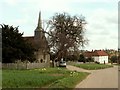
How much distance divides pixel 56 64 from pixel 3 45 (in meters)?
26.3

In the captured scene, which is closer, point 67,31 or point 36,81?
point 36,81

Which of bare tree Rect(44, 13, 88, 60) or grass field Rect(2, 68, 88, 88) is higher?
bare tree Rect(44, 13, 88, 60)

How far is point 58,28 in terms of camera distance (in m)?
80.2

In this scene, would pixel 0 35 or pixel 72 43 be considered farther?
pixel 72 43

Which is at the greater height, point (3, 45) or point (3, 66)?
point (3, 45)

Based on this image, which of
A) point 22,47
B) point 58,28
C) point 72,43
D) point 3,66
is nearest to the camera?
point 3,66

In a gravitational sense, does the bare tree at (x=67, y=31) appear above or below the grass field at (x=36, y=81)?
above

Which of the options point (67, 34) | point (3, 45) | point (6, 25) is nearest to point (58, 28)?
point (67, 34)

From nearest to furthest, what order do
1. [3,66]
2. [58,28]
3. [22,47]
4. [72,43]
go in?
1. [3,66]
2. [22,47]
3. [72,43]
4. [58,28]

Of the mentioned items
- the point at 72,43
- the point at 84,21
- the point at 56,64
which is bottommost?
the point at 56,64

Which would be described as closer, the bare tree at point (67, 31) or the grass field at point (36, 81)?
the grass field at point (36, 81)

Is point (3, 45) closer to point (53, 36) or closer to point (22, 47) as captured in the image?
point (22, 47)

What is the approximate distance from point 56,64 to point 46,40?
20.9ft

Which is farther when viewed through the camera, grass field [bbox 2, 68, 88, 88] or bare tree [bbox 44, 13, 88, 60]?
bare tree [bbox 44, 13, 88, 60]
